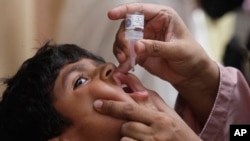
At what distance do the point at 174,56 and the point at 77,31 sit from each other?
60cm

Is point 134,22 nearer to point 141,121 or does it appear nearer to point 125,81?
point 125,81

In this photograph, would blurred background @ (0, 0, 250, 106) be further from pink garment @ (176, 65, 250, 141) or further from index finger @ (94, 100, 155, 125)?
index finger @ (94, 100, 155, 125)

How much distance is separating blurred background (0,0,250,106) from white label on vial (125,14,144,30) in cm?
46

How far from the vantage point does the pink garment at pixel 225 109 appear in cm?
144

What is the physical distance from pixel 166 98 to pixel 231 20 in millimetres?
688

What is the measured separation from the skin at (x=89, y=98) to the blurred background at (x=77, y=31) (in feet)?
1.28

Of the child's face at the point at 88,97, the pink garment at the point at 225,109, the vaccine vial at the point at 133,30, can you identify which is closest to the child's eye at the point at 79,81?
the child's face at the point at 88,97

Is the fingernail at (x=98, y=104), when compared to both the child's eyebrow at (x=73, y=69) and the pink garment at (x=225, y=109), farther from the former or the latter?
the pink garment at (x=225, y=109)

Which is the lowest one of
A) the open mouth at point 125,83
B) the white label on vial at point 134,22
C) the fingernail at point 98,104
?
the fingernail at point 98,104

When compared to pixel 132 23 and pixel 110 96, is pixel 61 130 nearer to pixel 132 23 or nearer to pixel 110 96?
pixel 110 96

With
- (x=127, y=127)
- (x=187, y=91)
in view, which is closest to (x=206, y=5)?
(x=187, y=91)

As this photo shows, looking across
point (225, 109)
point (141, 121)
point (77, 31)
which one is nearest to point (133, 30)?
point (141, 121)

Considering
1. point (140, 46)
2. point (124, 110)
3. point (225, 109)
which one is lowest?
point (225, 109)

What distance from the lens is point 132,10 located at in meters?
1.29
